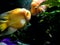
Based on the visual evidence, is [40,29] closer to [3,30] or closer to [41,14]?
[41,14]

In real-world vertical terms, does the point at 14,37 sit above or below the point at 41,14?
below

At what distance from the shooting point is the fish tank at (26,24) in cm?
125

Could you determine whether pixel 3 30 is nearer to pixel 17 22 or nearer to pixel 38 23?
pixel 17 22

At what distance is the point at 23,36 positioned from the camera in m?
1.29

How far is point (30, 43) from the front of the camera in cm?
126

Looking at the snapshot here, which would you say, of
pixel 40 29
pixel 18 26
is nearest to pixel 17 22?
pixel 18 26

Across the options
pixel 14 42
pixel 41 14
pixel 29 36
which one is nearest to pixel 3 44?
pixel 14 42

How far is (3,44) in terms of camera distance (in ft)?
3.90

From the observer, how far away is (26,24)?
133cm

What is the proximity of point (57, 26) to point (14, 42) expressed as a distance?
244mm

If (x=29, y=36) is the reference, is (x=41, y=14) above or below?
above

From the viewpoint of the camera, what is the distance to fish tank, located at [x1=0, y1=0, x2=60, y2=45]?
1248 millimetres

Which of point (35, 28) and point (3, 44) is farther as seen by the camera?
point (35, 28)

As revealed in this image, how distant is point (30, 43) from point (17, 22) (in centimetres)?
14
